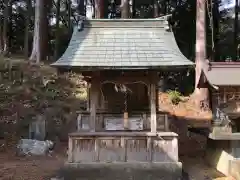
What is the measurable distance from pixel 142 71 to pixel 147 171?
2733mm

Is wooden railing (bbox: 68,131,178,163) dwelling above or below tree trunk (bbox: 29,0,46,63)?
below

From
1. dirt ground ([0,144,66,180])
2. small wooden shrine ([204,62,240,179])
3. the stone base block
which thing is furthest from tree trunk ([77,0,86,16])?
the stone base block

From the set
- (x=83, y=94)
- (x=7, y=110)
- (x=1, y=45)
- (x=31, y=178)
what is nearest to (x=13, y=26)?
(x=1, y=45)

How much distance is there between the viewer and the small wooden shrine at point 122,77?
30.2ft

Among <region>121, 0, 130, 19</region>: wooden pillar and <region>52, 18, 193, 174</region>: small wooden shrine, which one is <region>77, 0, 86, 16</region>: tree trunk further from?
<region>52, 18, 193, 174</region>: small wooden shrine

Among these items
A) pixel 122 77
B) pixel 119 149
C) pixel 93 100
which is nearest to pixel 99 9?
pixel 122 77

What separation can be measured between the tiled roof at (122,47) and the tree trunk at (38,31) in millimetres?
10168

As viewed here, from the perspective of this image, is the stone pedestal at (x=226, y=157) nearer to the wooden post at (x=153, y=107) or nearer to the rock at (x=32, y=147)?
the wooden post at (x=153, y=107)

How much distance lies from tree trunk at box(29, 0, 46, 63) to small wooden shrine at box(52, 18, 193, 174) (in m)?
10.4

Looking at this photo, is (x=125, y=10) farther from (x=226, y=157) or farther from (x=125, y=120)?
(x=226, y=157)

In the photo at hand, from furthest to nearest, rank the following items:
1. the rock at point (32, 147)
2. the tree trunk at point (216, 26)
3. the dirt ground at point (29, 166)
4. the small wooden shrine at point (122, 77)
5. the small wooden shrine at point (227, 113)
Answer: the tree trunk at point (216, 26)
the rock at point (32, 147)
the small wooden shrine at point (227, 113)
the dirt ground at point (29, 166)
the small wooden shrine at point (122, 77)

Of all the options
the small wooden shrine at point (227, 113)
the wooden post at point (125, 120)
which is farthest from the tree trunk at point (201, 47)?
the wooden post at point (125, 120)

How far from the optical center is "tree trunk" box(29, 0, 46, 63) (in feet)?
67.3

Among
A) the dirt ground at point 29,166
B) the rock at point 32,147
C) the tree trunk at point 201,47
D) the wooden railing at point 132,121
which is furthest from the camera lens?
the tree trunk at point 201,47
